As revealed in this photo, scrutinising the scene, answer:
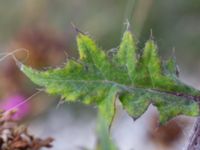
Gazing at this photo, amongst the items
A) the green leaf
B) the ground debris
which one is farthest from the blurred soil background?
the green leaf

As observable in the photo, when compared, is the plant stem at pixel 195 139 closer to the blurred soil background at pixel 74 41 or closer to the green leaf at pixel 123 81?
the green leaf at pixel 123 81

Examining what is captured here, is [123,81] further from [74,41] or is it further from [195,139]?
[74,41]

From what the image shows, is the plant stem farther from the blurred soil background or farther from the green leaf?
the blurred soil background

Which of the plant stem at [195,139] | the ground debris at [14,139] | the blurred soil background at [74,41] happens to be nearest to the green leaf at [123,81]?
the plant stem at [195,139]

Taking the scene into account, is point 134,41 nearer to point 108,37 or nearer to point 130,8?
point 130,8

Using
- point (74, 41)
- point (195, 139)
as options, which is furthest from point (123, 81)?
point (74, 41)

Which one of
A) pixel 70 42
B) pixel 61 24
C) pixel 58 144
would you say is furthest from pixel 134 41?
pixel 61 24

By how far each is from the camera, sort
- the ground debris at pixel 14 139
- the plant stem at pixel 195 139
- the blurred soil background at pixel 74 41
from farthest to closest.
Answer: the blurred soil background at pixel 74 41 → the ground debris at pixel 14 139 → the plant stem at pixel 195 139
